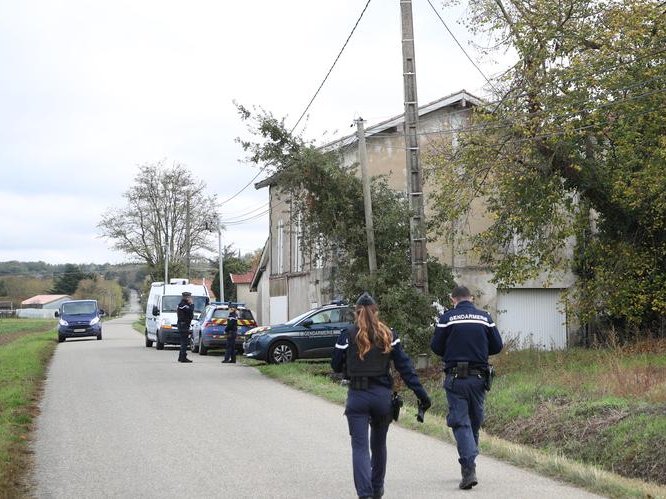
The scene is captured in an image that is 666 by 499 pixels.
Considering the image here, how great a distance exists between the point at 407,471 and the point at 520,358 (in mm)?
11977

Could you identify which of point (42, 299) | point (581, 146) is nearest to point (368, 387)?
point (581, 146)

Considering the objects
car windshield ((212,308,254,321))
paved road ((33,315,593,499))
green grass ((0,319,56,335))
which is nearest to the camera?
paved road ((33,315,593,499))

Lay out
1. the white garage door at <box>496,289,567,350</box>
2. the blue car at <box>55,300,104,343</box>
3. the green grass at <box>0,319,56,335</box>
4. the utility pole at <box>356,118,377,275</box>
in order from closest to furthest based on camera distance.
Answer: the utility pole at <box>356,118,377,275</box>
the white garage door at <box>496,289,567,350</box>
the blue car at <box>55,300,104,343</box>
the green grass at <box>0,319,56,335</box>

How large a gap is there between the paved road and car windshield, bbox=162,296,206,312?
60.1ft

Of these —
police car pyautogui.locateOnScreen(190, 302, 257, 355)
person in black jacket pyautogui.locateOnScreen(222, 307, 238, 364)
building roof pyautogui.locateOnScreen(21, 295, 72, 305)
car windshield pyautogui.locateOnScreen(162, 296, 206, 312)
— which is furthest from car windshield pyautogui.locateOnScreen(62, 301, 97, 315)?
building roof pyautogui.locateOnScreen(21, 295, 72, 305)

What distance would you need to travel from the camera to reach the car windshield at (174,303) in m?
35.5

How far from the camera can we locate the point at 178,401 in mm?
15141

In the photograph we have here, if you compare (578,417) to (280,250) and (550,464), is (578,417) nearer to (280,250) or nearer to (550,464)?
(550,464)

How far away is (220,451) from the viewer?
10.0 meters

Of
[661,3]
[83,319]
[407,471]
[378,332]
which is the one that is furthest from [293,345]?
[83,319]

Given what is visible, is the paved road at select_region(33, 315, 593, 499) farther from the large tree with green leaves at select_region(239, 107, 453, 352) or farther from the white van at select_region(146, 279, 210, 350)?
the white van at select_region(146, 279, 210, 350)

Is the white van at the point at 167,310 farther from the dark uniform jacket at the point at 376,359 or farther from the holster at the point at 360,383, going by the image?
the holster at the point at 360,383

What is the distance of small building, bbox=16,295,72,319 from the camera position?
13862 centimetres

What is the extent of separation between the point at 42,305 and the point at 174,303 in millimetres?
124538
